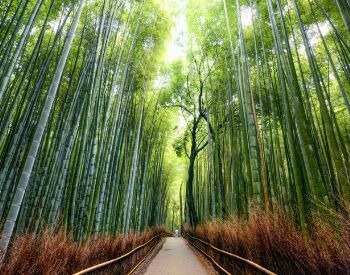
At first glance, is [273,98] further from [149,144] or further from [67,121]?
[149,144]

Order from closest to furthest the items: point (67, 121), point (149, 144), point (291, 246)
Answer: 1. point (291, 246)
2. point (67, 121)
3. point (149, 144)

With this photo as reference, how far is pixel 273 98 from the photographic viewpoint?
4605 millimetres

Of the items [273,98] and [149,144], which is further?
[149,144]

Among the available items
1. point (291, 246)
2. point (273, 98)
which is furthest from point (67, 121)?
point (291, 246)

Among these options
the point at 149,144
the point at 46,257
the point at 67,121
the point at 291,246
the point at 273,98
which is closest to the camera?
the point at 46,257

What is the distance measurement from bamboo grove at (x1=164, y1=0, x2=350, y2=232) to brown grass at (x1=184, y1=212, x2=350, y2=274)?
0.27 metres

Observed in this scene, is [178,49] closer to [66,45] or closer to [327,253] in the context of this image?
[66,45]

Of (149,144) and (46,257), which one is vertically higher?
(149,144)

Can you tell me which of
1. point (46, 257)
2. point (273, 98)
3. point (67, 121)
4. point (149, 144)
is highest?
point (149, 144)

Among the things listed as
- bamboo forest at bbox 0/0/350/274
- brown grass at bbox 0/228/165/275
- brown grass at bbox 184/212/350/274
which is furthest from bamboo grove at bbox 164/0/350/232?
brown grass at bbox 0/228/165/275

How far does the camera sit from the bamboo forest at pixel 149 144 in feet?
8.19

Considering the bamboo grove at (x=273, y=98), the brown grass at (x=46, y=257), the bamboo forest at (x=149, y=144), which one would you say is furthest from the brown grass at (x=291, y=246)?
the brown grass at (x=46, y=257)

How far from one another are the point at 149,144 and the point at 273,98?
222 inches

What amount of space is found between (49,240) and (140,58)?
5344 millimetres
